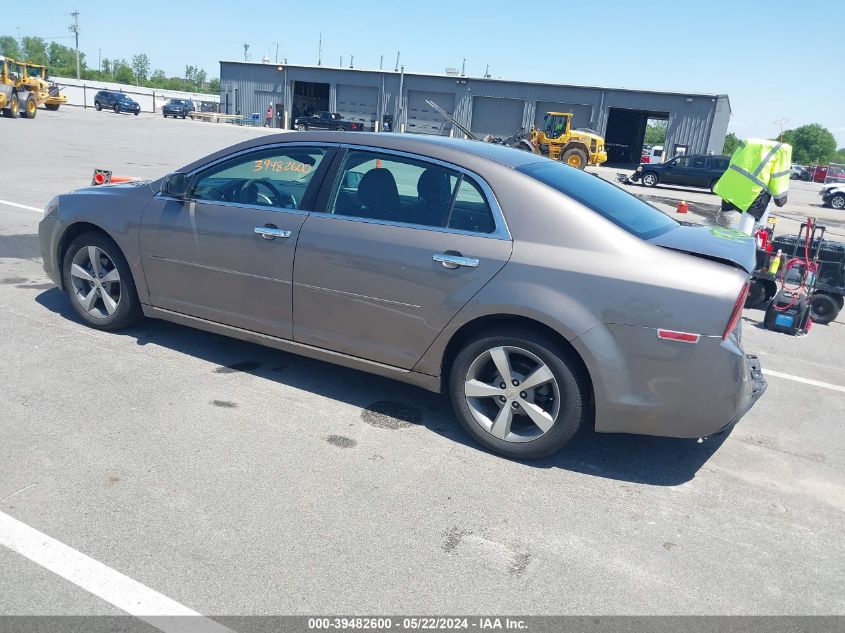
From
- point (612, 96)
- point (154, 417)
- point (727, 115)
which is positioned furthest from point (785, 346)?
point (727, 115)

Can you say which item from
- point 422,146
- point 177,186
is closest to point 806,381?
point 422,146

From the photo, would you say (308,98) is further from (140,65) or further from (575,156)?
(140,65)

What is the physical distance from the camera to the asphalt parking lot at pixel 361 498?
2.76 m

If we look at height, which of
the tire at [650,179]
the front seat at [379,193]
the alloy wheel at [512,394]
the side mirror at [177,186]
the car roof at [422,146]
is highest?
the car roof at [422,146]

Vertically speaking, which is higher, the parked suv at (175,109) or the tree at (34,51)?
the tree at (34,51)

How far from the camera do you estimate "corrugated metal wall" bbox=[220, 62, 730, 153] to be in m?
46.2

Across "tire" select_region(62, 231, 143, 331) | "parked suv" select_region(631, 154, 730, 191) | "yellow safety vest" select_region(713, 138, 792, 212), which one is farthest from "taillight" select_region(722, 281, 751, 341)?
"parked suv" select_region(631, 154, 730, 191)

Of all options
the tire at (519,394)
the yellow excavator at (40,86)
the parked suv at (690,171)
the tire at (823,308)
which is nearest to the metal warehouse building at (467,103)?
the parked suv at (690,171)

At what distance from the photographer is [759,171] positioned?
828 cm

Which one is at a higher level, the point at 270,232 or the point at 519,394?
the point at 270,232

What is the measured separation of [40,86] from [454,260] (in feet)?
135

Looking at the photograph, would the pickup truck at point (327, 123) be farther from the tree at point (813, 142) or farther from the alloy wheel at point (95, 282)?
the tree at point (813, 142)

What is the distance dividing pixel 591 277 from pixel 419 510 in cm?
143

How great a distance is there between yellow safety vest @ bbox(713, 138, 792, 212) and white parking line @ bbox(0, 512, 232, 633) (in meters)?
7.64
